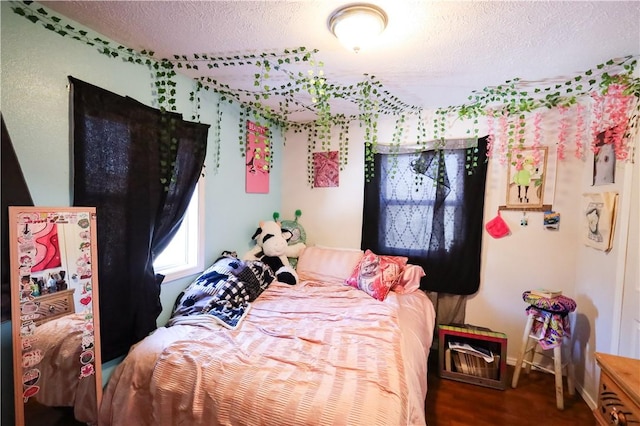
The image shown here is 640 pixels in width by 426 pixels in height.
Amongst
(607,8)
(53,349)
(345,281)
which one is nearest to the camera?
(607,8)

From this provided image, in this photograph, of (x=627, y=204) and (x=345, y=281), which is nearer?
(x=627, y=204)

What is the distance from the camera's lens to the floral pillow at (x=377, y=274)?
2279mm

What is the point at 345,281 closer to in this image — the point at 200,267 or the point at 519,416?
the point at 200,267

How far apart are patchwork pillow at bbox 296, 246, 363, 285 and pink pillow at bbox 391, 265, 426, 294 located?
43 centimetres

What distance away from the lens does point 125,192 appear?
1.62 metres

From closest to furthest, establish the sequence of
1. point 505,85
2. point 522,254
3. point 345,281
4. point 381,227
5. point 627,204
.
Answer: point 627,204 → point 505,85 → point 522,254 → point 345,281 → point 381,227

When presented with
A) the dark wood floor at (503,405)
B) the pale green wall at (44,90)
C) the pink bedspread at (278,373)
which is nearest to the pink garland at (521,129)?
the pink bedspread at (278,373)

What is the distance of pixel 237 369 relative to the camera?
4.17 feet

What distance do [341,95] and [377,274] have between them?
4.90ft

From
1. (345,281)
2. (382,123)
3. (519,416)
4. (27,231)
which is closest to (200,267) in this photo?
(27,231)

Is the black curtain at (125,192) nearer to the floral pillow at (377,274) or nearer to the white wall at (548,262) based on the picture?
the floral pillow at (377,274)

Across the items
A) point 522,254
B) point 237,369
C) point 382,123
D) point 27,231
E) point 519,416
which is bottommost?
point 519,416

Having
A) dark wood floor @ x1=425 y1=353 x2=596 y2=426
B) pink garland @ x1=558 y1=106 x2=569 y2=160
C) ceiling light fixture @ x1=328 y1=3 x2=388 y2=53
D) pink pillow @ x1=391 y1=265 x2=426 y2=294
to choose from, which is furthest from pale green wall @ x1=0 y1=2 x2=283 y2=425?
pink garland @ x1=558 y1=106 x2=569 y2=160

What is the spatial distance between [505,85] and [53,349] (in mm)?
3109
